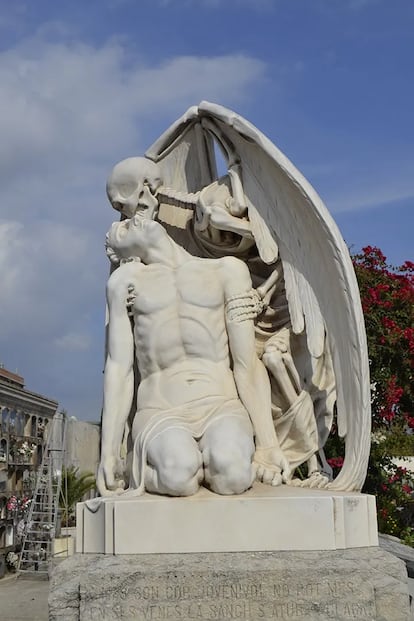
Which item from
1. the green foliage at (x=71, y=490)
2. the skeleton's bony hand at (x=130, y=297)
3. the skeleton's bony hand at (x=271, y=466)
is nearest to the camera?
the skeleton's bony hand at (x=271, y=466)

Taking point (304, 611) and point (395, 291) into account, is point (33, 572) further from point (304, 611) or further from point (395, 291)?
point (304, 611)

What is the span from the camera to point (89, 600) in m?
3.54

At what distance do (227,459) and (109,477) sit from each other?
0.83m

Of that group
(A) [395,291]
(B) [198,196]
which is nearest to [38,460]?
(A) [395,291]

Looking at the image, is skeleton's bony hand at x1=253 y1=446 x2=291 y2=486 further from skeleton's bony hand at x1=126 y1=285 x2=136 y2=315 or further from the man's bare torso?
skeleton's bony hand at x1=126 y1=285 x2=136 y2=315

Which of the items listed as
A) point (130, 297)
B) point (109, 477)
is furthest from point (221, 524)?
point (130, 297)

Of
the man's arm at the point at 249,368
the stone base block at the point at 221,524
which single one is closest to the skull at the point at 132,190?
the man's arm at the point at 249,368

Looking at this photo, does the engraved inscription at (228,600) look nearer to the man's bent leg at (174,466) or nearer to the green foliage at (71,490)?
the man's bent leg at (174,466)

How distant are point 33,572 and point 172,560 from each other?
575 inches

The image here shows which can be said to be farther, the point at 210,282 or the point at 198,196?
the point at 198,196

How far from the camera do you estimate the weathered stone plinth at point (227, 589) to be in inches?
138

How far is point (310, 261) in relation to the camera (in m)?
4.54

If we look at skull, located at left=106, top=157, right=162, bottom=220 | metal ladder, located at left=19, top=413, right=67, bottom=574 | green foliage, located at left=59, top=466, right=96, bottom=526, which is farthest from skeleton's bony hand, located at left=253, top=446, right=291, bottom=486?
green foliage, located at left=59, top=466, right=96, bottom=526

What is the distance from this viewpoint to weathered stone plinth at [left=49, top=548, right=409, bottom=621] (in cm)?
351
